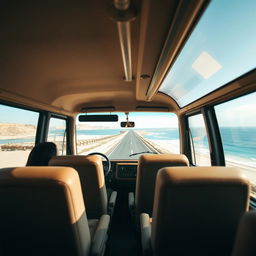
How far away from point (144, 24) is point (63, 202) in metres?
1.70

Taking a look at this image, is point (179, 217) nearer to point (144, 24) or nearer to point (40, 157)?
point (144, 24)

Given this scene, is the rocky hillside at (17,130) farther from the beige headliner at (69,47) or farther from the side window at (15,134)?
the beige headliner at (69,47)

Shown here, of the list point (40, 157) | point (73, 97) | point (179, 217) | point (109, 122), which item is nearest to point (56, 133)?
point (73, 97)

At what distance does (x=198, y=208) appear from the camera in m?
1.35

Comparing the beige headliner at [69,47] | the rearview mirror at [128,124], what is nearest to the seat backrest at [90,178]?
the beige headliner at [69,47]

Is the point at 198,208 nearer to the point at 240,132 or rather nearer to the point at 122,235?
the point at 240,132

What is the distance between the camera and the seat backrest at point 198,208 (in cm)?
128

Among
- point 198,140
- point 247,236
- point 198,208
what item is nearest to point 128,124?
point 198,140

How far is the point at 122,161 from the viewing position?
5051mm

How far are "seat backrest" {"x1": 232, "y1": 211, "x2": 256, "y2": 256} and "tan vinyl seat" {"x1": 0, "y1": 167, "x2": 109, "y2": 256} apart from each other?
103 cm

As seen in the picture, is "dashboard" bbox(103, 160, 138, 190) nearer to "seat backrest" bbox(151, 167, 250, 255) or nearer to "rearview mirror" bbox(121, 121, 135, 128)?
"rearview mirror" bbox(121, 121, 135, 128)

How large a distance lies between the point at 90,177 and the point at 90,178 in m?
0.02

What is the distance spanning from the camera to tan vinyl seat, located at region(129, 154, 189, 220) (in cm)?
240

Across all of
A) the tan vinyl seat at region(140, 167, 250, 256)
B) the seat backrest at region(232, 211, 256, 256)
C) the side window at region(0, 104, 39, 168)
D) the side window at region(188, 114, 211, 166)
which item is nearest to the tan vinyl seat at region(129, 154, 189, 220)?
the tan vinyl seat at region(140, 167, 250, 256)
